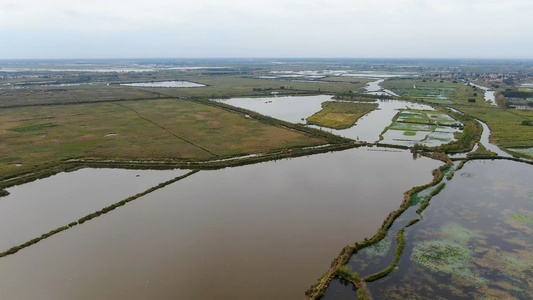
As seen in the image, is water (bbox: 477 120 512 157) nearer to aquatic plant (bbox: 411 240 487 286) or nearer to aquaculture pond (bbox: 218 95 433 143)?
aquaculture pond (bbox: 218 95 433 143)

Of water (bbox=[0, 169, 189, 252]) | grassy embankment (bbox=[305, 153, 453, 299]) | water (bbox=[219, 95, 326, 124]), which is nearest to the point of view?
grassy embankment (bbox=[305, 153, 453, 299])

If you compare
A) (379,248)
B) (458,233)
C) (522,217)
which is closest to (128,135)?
(379,248)

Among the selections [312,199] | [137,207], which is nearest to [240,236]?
[312,199]

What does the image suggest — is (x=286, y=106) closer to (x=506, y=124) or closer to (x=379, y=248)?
(x=506, y=124)

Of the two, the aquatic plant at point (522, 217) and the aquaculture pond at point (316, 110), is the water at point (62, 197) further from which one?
the aquatic plant at point (522, 217)

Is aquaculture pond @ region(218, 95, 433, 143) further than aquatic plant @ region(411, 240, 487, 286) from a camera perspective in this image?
Yes

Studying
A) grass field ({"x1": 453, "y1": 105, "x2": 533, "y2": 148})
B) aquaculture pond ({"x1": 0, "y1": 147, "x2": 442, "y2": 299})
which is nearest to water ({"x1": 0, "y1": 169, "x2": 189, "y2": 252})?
aquaculture pond ({"x1": 0, "y1": 147, "x2": 442, "y2": 299})

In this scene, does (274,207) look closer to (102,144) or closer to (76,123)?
(102,144)
